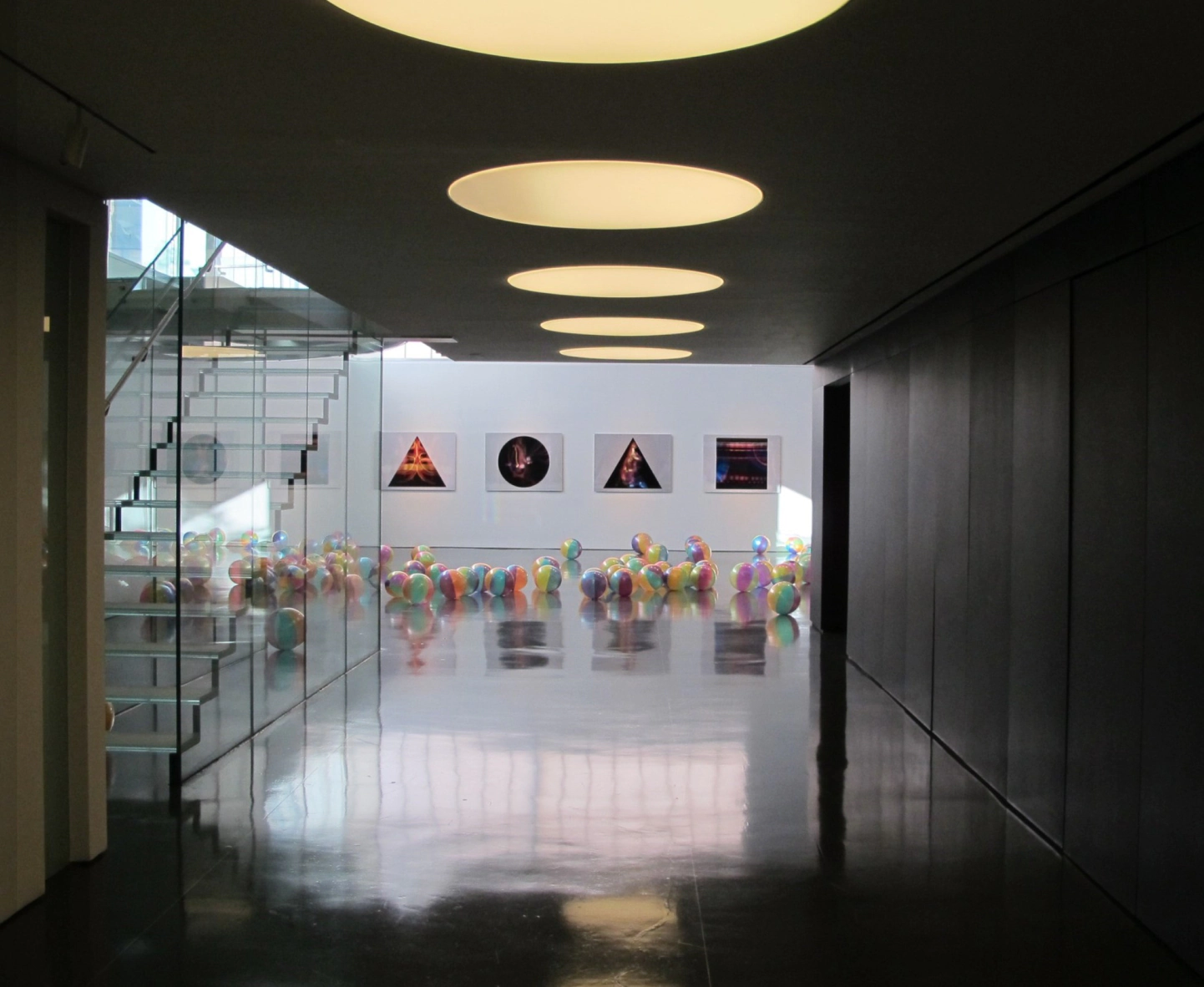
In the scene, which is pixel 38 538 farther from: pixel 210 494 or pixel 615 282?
pixel 615 282

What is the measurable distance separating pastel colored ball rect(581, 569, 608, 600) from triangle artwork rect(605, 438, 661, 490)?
7.25 m

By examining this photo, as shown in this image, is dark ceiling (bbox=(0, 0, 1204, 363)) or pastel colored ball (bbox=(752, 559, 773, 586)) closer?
dark ceiling (bbox=(0, 0, 1204, 363))

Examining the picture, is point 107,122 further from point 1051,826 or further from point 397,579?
point 397,579

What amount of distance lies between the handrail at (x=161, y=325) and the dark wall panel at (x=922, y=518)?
201 inches

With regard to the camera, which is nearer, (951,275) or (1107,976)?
(1107,976)

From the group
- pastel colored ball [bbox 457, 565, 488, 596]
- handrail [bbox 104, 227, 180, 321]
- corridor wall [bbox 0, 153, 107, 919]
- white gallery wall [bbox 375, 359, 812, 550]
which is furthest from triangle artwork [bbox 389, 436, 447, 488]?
corridor wall [bbox 0, 153, 107, 919]

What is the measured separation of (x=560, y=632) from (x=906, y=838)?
7.70m

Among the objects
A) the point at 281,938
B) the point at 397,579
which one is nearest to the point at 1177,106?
the point at 281,938

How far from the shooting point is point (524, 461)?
78.4ft

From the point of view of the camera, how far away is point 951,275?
747 cm

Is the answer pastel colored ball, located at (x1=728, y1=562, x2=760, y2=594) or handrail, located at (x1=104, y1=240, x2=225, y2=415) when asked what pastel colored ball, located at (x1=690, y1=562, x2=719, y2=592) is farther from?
handrail, located at (x1=104, y1=240, x2=225, y2=415)

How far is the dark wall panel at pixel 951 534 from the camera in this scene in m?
7.75

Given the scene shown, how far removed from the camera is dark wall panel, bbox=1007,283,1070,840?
19.5 feet

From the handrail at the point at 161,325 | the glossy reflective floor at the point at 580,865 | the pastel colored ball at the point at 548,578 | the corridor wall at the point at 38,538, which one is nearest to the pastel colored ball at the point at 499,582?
the pastel colored ball at the point at 548,578
